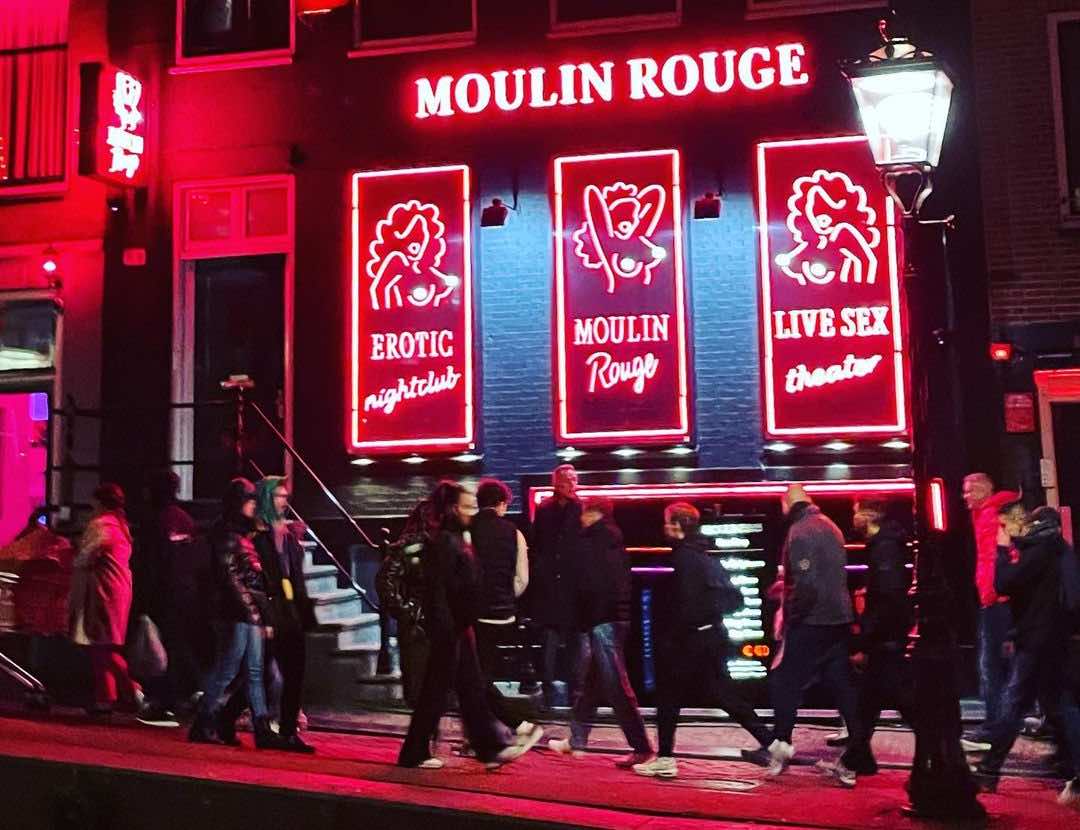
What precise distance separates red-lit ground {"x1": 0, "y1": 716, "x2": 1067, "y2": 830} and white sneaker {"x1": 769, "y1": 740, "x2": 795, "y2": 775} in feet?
0.25

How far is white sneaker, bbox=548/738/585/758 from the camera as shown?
350 inches

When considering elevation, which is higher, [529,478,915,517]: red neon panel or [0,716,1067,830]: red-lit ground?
[529,478,915,517]: red neon panel

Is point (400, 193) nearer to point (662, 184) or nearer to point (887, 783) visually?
point (662, 184)

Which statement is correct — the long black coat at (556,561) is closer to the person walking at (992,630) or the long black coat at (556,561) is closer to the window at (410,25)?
the person walking at (992,630)

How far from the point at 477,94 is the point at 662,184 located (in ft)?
7.22

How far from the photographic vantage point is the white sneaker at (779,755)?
810cm

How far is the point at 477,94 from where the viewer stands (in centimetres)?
1259

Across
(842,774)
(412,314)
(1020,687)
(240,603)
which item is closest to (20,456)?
(412,314)

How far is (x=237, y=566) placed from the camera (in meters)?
8.44

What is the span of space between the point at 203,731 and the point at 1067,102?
9.38 meters

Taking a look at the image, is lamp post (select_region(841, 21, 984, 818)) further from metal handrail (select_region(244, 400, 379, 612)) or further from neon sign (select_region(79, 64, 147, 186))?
neon sign (select_region(79, 64, 147, 186))

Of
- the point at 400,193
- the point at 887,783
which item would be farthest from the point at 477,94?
the point at 887,783

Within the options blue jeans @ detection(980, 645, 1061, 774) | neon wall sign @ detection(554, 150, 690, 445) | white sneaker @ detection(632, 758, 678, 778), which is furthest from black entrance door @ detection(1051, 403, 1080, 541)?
white sneaker @ detection(632, 758, 678, 778)

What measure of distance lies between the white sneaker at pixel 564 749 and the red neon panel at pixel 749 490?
2.84m
